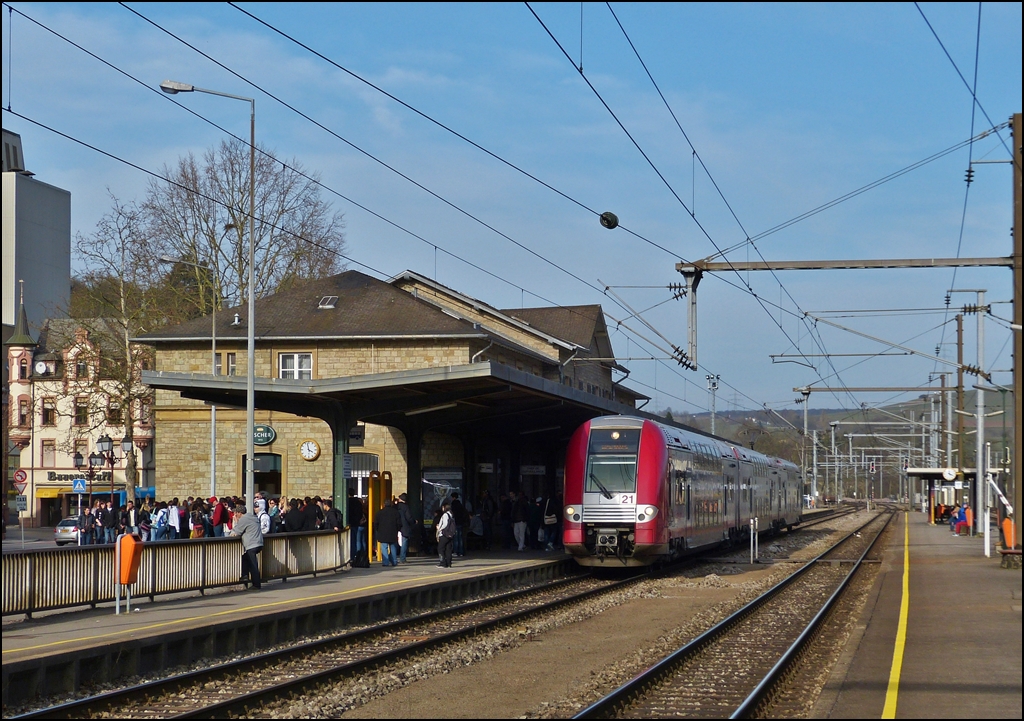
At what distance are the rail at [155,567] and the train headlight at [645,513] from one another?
5.97 meters

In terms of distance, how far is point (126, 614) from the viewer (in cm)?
1627

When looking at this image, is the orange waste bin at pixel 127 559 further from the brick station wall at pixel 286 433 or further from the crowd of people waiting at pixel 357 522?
the brick station wall at pixel 286 433

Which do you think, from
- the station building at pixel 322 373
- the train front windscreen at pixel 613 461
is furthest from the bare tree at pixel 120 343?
the train front windscreen at pixel 613 461

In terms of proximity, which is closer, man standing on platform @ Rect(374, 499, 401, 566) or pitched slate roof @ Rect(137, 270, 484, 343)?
man standing on platform @ Rect(374, 499, 401, 566)

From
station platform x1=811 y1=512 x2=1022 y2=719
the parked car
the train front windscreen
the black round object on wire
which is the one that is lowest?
the parked car

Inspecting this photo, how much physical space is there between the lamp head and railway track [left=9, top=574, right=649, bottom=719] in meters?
11.2

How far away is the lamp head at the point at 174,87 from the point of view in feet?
76.0

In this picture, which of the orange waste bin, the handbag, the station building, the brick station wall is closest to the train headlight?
the handbag

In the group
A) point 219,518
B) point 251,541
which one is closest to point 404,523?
point 219,518

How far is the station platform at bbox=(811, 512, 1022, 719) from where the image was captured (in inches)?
376

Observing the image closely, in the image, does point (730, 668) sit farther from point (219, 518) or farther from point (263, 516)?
point (219, 518)

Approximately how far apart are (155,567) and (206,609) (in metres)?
1.72

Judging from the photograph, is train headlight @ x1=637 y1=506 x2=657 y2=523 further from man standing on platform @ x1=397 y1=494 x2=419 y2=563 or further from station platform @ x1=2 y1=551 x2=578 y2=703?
man standing on platform @ x1=397 y1=494 x2=419 y2=563

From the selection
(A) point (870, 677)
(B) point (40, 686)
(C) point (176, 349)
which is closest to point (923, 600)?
(A) point (870, 677)
